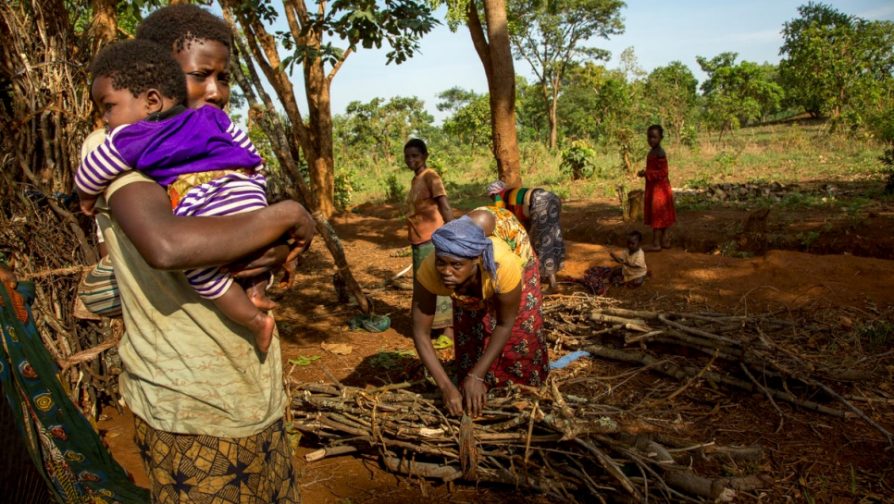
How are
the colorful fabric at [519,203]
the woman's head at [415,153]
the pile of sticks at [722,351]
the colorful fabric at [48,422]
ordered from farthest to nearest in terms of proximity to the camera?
the colorful fabric at [519,203] → the woman's head at [415,153] → the pile of sticks at [722,351] → the colorful fabric at [48,422]

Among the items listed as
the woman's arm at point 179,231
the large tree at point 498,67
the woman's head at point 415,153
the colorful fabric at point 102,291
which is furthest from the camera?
the large tree at point 498,67

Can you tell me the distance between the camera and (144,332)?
4.15 ft

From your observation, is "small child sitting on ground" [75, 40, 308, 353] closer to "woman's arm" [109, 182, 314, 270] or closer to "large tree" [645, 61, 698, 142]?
"woman's arm" [109, 182, 314, 270]

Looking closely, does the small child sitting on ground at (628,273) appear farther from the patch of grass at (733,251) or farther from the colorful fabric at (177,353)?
the colorful fabric at (177,353)

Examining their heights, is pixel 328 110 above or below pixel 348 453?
above

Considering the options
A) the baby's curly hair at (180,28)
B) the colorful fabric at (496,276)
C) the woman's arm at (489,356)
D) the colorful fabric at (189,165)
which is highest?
the baby's curly hair at (180,28)

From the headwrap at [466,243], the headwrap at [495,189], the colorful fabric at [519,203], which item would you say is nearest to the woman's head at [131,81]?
the headwrap at [466,243]

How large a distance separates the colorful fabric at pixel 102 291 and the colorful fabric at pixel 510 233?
1.82 metres

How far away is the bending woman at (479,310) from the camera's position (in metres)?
2.48

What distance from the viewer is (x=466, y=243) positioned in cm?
243

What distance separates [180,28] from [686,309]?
5.05 meters

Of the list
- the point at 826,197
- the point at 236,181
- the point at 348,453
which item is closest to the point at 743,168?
the point at 826,197

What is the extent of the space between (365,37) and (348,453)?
107 inches

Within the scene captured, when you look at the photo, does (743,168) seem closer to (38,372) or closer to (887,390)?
(887,390)
